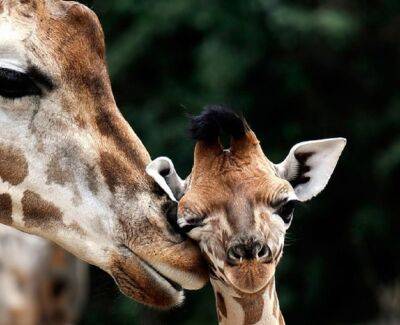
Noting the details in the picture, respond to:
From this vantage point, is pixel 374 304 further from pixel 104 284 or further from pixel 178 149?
pixel 104 284

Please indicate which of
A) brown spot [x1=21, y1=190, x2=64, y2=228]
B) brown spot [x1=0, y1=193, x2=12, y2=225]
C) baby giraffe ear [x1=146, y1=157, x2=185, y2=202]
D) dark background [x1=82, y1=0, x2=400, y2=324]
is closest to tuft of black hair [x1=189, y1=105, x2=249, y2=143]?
baby giraffe ear [x1=146, y1=157, x2=185, y2=202]

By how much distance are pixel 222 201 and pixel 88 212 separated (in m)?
0.44

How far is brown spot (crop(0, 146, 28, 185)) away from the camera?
314cm

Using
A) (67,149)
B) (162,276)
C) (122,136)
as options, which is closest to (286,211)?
(162,276)

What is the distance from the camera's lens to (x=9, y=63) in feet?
10.2

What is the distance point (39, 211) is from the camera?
10.3 feet

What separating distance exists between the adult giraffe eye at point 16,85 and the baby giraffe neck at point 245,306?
73 centimetres

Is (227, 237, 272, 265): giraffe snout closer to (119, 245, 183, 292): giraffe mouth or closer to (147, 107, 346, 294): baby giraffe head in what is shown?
(147, 107, 346, 294): baby giraffe head

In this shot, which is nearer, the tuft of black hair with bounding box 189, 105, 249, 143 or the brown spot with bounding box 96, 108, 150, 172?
the tuft of black hair with bounding box 189, 105, 249, 143

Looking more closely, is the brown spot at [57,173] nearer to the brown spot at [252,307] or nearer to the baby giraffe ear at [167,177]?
the baby giraffe ear at [167,177]

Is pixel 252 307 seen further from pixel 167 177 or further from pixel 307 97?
pixel 307 97

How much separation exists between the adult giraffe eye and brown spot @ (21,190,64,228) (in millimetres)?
270

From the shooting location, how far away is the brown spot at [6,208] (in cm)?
316

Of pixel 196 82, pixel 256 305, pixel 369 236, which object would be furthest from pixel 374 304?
pixel 256 305
